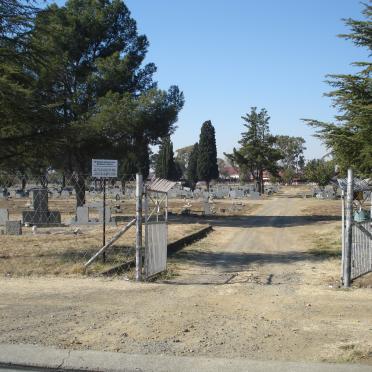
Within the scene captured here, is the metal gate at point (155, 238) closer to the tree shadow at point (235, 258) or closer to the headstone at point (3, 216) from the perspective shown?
the tree shadow at point (235, 258)

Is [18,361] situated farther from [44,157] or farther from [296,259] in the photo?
[296,259]

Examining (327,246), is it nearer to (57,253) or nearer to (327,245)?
(327,245)

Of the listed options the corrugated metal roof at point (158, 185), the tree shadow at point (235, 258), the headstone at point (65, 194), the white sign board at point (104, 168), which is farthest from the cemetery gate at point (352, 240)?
the headstone at point (65, 194)

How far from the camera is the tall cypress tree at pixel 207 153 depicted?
3939 inches

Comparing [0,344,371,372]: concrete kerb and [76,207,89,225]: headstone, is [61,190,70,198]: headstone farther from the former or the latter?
[0,344,371,372]: concrete kerb

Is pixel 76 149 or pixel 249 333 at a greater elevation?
pixel 76 149

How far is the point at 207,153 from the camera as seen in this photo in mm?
100438

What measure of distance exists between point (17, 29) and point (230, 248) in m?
10.1

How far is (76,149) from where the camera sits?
107ft

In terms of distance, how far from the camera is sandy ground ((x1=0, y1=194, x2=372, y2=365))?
21.1 feet

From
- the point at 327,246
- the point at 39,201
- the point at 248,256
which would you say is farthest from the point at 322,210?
the point at 248,256

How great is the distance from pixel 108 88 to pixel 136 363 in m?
27.6

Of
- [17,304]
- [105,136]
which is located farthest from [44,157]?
[105,136]

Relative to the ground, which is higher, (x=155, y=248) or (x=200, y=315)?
(x=155, y=248)
